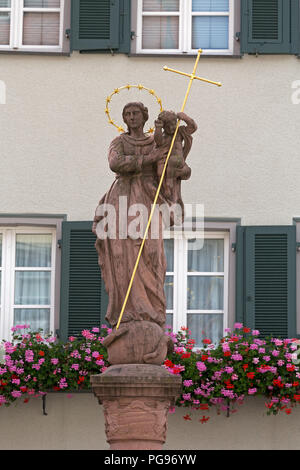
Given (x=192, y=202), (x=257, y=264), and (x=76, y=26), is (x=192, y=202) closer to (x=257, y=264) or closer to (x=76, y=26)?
(x=257, y=264)

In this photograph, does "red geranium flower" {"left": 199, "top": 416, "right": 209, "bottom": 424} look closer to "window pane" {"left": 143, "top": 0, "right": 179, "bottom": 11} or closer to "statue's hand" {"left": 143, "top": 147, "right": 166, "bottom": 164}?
"statue's hand" {"left": 143, "top": 147, "right": 166, "bottom": 164}

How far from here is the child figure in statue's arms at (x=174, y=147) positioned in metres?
14.2

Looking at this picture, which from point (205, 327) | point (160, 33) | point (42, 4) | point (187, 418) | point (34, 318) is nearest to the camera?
point (187, 418)

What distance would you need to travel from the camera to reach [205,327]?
18.7 meters

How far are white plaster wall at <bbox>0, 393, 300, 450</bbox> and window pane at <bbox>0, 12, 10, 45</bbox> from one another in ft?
13.7

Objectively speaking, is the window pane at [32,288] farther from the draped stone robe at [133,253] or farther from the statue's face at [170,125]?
the statue's face at [170,125]

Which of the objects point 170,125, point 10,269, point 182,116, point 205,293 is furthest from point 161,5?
point 182,116

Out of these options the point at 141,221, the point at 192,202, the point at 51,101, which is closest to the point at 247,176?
the point at 192,202

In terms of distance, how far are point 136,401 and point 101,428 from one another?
15.1 feet

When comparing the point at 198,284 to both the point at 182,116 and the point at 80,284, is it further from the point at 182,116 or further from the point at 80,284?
the point at 182,116

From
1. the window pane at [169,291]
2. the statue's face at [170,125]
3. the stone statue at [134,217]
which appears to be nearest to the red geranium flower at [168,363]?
the window pane at [169,291]

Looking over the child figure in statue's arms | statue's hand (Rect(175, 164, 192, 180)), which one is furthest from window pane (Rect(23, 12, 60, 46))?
statue's hand (Rect(175, 164, 192, 180))

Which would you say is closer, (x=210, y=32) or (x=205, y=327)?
(x=205, y=327)

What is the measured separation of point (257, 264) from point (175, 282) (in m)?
0.98
